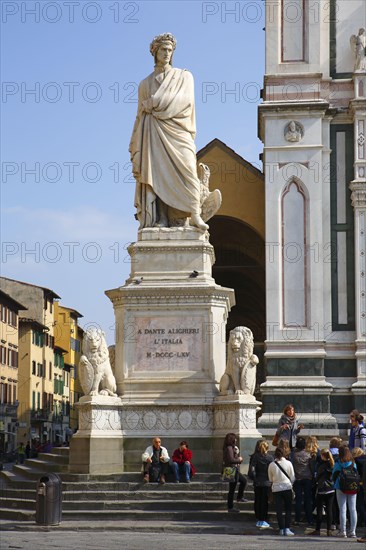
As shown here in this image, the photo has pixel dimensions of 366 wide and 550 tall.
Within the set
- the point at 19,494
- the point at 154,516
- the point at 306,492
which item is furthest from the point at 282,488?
the point at 19,494

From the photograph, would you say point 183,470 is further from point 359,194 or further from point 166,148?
point 359,194

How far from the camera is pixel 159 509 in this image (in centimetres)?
1967

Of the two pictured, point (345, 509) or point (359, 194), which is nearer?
point (345, 509)

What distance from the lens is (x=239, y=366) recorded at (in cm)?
2172

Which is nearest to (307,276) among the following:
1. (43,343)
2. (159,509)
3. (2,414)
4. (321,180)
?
(321,180)

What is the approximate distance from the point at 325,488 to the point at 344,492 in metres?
0.39

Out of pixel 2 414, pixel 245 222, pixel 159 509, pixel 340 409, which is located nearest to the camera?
pixel 159 509

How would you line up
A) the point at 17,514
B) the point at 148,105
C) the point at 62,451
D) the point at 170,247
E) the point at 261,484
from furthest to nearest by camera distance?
the point at 62,451 < the point at 148,105 < the point at 170,247 < the point at 17,514 < the point at 261,484

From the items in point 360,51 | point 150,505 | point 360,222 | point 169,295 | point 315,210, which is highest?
point 360,51

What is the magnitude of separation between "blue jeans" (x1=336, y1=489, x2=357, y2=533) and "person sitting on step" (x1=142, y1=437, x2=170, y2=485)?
11.2 ft

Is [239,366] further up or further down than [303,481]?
further up

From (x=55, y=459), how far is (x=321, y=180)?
993cm

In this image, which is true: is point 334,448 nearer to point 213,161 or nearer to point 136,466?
point 136,466

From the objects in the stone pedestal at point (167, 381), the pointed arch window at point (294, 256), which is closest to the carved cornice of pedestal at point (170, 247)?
the stone pedestal at point (167, 381)
